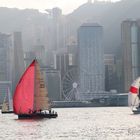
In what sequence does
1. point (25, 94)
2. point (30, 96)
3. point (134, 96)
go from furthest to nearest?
1. point (134, 96)
2. point (30, 96)
3. point (25, 94)

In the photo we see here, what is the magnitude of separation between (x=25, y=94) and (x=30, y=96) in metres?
1.21

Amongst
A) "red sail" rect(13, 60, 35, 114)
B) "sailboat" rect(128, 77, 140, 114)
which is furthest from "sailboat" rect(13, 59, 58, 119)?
"sailboat" rect(128, 77, 140, 114)

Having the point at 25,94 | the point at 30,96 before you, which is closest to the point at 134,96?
the point at 30,96

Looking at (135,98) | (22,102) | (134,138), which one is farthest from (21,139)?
(135,98)

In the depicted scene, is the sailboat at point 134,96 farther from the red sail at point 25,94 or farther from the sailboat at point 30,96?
the red sail at point 25,94

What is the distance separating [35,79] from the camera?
139 metres

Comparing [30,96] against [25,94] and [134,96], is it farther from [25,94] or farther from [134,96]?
[134,96]

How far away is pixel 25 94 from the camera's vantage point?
137250mm

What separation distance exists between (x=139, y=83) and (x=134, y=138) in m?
78.0

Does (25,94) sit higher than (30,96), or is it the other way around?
(25,94)

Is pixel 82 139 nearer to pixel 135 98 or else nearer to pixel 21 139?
pixel 21 139

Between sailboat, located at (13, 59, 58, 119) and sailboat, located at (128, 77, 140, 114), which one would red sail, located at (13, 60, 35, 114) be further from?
sailboat, located at (128, 77, 140, 114)

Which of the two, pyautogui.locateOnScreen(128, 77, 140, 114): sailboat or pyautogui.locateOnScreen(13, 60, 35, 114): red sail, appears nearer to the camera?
pyautogui.locateOnScreen(13, 60, 35, 114): red sail

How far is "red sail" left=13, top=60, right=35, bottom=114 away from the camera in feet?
449
